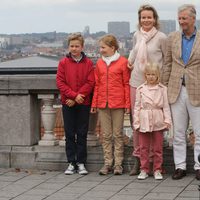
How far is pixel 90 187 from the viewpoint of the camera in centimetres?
884

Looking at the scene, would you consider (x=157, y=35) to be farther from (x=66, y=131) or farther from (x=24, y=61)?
(x=24, y=61)

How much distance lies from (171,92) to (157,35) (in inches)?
29.7

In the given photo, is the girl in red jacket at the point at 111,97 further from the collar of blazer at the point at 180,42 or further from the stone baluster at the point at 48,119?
the stone baluster at the point at 48,119

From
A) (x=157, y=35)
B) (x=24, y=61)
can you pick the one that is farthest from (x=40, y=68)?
(x=157, y=35)

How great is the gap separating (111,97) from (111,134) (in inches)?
20.7

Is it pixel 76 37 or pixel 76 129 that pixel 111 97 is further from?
pixel 76 37

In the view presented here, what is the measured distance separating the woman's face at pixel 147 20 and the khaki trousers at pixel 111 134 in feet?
3.86

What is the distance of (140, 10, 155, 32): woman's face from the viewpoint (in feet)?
30.3

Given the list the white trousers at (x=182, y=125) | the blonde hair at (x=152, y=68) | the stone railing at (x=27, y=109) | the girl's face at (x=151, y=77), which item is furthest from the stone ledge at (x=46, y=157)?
the blonde hair at (x=152, y=68)

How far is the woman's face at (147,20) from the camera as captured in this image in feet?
30.3

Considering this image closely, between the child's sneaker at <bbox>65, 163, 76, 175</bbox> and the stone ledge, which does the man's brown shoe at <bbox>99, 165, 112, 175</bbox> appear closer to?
the stone ledge

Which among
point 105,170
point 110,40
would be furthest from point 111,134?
point 110,40

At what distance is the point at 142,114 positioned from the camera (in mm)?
9180

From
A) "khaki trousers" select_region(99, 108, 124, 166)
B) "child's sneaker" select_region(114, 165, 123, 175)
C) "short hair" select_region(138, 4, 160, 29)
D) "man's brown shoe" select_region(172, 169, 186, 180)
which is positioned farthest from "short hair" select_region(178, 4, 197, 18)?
"child's sneaker" select_region(114, 165, 123, 175)
